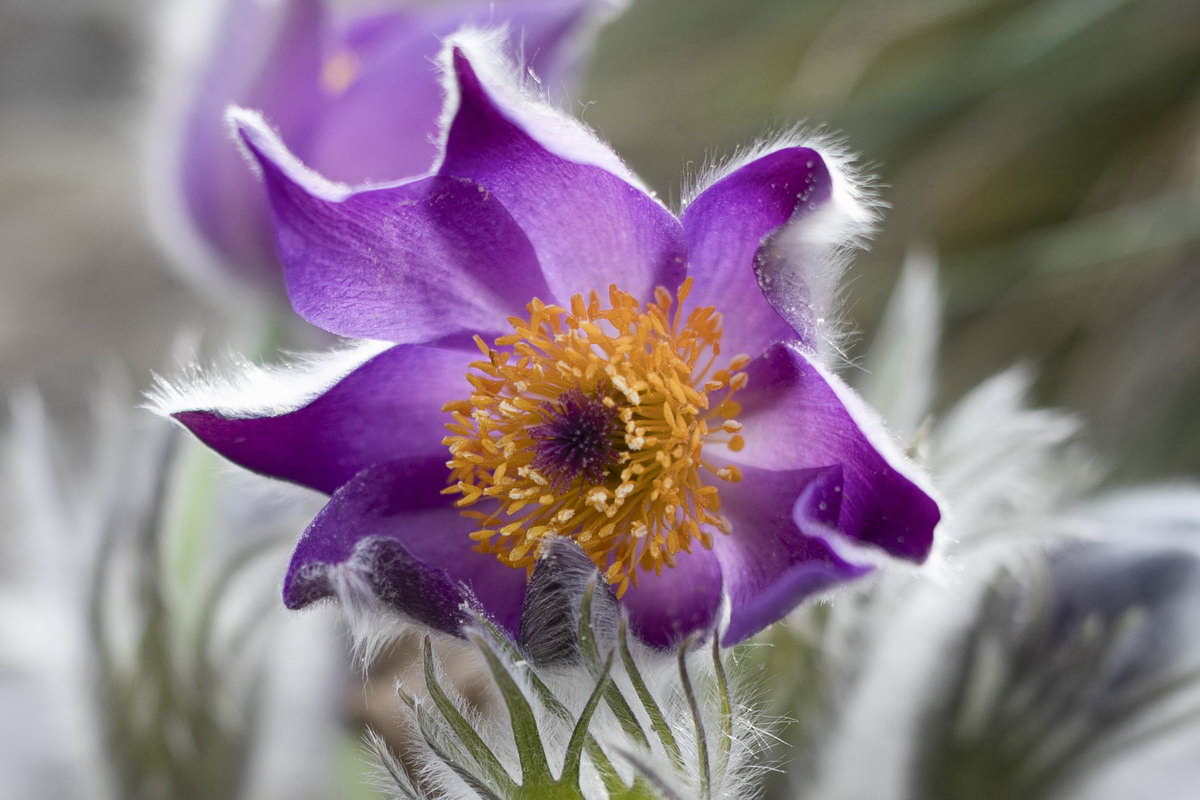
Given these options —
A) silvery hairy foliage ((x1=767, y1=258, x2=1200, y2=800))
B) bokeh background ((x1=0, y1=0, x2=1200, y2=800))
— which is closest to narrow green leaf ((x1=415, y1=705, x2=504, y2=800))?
silvery hairy foliage ((x1=767, y1=258, x2=1200, y2=800))

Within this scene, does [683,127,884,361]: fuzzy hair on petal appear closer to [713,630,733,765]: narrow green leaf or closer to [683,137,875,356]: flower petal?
[683,137,875,356]: flower petal

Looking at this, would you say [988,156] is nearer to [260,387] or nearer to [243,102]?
[243,102]

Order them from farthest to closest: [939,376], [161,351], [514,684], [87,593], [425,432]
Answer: [161,351] < [939,376] < [87,593] < [425,432] < [514,684]

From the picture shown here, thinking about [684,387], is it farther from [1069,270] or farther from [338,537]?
[1069,270]

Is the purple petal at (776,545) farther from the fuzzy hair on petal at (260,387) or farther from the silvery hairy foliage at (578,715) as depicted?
the fuzzy hair on petal at (260,387)

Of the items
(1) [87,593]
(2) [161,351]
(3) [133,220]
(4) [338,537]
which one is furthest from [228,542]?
(3) [133,220]

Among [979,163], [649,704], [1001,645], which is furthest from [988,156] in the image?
[649,704]

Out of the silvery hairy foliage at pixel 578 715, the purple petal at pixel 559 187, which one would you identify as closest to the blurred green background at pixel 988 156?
the purple petal at pixel 559 187
